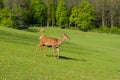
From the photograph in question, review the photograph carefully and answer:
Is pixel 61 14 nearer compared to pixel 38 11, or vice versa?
pixel 61 14

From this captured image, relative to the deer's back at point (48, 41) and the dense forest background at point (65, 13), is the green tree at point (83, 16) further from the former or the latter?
the deer's back at point (48, 41)

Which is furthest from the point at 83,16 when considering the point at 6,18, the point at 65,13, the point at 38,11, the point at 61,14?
the point at 6,18

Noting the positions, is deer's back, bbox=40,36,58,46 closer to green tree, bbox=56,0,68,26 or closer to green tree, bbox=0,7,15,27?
green tree, bbox=0,7,15,27

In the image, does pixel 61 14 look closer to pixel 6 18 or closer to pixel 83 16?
pixel 83 16

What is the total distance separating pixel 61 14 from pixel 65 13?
2.60 metres

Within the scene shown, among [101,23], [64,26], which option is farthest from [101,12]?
[64,26]

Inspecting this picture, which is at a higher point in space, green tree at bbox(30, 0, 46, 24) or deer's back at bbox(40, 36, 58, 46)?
green tree at bbox(30, 0, 46, 24)

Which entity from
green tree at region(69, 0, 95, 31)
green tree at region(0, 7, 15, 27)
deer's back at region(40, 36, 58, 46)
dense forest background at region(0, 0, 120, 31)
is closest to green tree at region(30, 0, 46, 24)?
dense forest background at region(0, 0, 120, 31)

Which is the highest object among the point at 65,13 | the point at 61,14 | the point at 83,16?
the point at 65,13

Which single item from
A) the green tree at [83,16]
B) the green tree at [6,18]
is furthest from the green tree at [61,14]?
the green tree at [6,18]

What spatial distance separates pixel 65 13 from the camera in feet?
390

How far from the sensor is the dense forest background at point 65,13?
113250 millimetres

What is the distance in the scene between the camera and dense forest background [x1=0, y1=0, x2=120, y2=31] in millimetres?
113250

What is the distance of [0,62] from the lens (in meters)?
19.4
